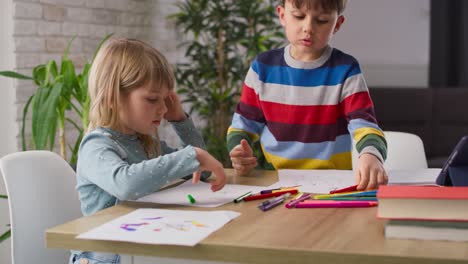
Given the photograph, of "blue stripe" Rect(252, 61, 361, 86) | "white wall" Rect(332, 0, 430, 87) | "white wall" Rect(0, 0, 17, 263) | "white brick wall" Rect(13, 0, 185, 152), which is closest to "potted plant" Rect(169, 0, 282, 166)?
"white brick wall" Rect(13, 0, 185, 152)

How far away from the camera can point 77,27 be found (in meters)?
4.05

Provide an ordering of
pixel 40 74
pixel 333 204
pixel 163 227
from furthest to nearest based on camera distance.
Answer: pixel 40 74 < pixel 333 204 < pixel 163 227

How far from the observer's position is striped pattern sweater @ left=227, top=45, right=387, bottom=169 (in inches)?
83.9

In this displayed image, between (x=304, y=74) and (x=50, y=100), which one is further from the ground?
(x=304, y=74)

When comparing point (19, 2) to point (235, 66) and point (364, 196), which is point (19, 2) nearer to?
point (235, 66)

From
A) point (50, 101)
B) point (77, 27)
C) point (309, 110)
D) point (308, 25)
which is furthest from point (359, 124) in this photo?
point (77, 27)

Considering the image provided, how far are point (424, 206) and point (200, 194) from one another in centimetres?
59

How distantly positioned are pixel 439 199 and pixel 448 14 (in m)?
4.18

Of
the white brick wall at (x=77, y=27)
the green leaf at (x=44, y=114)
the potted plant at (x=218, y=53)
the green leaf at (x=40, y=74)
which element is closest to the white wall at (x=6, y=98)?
the white brick wall at (x=77, y=27)

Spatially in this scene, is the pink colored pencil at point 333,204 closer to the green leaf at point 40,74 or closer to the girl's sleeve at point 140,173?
the girl's sleeve at point 140,173

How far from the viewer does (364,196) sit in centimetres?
159

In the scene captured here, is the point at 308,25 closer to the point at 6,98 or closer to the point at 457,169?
the point at 457,169

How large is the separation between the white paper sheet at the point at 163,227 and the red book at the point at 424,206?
289 mm

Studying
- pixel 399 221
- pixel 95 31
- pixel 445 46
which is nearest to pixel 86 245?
pixel 399 221
